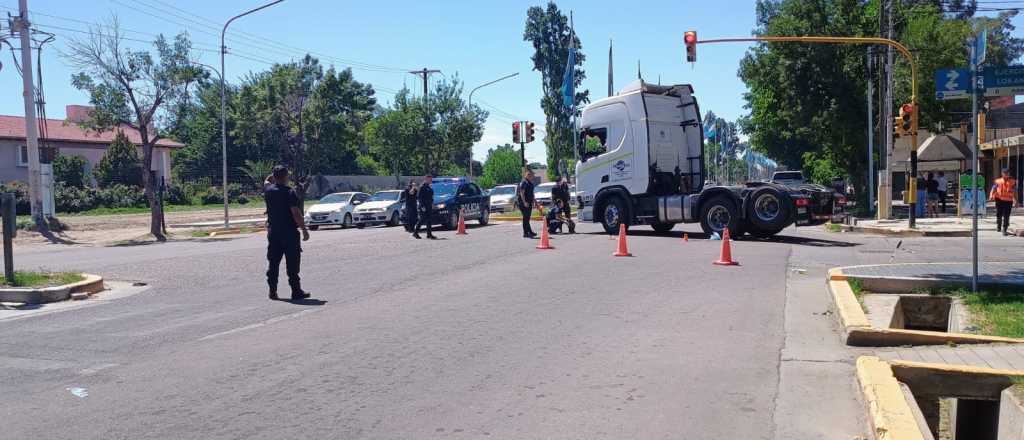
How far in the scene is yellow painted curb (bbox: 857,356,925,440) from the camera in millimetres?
4645

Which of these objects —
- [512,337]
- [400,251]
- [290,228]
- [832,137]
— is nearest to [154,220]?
[400,251]

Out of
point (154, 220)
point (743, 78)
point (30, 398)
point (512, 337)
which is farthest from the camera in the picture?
point (743, 78)

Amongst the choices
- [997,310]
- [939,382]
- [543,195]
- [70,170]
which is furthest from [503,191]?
[939,382]

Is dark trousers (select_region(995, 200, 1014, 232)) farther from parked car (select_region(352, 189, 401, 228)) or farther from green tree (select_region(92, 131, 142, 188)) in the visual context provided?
green tree (select_region(92, 131, 142, 188))

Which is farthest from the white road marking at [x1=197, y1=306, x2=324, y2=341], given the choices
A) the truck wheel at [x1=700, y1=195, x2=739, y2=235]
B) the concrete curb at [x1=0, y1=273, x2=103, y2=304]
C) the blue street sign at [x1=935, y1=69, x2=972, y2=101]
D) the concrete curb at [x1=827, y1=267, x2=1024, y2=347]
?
the truck wheel at [x1=700, y1=195, x2=739, y2=235]

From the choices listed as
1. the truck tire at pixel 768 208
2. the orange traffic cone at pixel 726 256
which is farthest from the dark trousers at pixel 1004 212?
the orange traffic cone at pixel 726 256

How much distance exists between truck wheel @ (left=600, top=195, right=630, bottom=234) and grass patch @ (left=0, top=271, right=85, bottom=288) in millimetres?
12644

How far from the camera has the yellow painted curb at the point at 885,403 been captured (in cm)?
464

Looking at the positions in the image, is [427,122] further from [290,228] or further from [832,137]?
[290,228]

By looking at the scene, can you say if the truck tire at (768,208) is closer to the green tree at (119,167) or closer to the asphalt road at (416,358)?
the asphalt road at (416,358)

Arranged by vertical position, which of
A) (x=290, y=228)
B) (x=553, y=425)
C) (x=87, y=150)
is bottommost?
(x=553, y=425)

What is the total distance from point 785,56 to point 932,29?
24.0 feet

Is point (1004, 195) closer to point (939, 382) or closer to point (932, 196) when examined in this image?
→ point (932, 196)

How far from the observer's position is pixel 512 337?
25.7 ft
